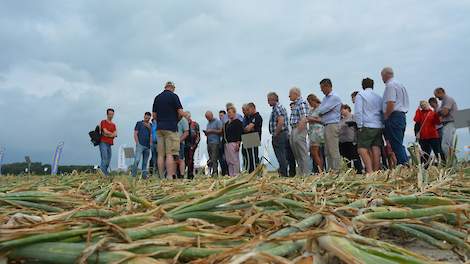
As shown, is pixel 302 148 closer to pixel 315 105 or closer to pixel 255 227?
pixel 315 105

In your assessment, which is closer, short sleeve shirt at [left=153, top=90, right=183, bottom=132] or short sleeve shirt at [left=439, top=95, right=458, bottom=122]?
short sleeve shirt at [left=153, top=90, right=183, bottom=132]

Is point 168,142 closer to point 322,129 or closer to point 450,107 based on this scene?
point 322,129

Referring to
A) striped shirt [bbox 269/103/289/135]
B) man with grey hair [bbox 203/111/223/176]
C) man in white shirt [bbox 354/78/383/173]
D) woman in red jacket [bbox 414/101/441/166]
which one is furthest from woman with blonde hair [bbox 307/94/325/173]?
man with grey hair [bbox 203/111/223/176]

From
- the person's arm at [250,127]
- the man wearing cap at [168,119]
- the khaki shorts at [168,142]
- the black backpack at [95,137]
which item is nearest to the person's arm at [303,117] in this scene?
the person's arm at [250,127]

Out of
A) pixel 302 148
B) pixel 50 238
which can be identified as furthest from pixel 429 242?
pixel 302 148

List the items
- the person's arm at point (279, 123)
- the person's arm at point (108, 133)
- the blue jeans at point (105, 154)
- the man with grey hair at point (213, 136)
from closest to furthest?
the person's arm at point (279, 123), the man with grey hair at point (213, 136), the blue jeans at point (105, 154), the person's arm at point (108, 133)

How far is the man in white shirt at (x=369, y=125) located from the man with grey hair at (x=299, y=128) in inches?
35.9

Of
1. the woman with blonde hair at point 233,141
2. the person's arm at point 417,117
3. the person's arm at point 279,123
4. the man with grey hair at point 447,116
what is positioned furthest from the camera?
the person's arm at point 417,117

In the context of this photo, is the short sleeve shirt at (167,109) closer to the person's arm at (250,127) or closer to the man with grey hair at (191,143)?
the person's arm at (250,127)

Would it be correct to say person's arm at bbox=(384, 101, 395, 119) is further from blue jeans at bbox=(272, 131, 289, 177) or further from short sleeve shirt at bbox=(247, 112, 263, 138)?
short sleeve shirt at bbox=(247, 112, 263, 138)

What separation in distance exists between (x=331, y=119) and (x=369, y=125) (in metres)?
0.65

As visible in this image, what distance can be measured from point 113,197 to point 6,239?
2.89 feet

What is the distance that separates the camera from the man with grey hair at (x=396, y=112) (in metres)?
5.74

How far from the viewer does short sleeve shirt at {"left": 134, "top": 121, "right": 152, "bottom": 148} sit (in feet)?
32.8
